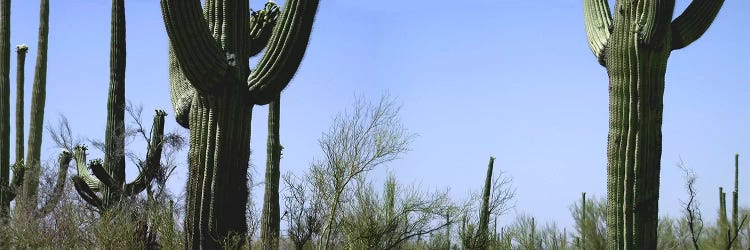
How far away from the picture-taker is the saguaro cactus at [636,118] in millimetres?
11477

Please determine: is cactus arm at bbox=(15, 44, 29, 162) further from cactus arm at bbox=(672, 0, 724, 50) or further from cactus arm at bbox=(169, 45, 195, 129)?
cactus arm at bbox=(672, 0, 724, 50)

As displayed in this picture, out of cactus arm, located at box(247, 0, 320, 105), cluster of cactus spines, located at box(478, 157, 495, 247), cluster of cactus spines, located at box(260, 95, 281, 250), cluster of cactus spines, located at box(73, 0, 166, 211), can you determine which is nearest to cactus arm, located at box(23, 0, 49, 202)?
cluster of cactus spines, located at box(73, 0, 166, 211)

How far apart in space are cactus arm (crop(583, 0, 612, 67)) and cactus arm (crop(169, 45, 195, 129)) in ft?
15.5

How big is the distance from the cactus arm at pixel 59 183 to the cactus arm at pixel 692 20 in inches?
469

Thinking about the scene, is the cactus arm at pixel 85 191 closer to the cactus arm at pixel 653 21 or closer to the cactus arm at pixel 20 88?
the cactus arm at pixel 20 88

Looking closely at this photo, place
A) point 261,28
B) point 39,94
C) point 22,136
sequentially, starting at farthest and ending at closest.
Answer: point 39,94 < point 22,136 < point 261,28

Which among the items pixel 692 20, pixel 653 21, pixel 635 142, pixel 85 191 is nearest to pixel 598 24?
pixel 653 21

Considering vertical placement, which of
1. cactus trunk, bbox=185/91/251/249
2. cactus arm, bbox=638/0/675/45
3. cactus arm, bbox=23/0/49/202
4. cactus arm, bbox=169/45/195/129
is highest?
cactus arm, bbox=23/0/49/202

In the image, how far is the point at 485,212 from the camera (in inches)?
903

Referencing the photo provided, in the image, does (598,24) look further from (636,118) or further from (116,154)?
(116,154)

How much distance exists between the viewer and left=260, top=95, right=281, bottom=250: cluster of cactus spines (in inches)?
705

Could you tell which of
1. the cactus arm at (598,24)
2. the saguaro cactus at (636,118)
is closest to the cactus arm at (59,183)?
the cactus arm at (598,24)

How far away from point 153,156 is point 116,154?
61 cm

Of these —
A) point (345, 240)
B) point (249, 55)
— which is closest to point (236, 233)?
point (249, 55)
